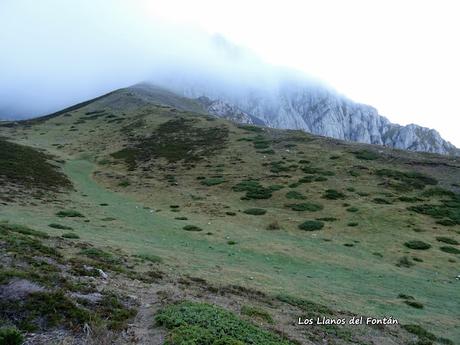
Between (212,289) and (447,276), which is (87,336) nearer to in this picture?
(212,289)

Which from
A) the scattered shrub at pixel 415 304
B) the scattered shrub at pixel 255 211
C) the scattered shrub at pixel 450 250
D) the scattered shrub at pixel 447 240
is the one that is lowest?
the scattered shrub at pixel 450 250

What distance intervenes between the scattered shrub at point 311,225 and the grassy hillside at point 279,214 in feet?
0.35

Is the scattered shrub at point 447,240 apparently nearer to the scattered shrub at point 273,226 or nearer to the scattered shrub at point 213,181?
the scattered shrub at point 273,226

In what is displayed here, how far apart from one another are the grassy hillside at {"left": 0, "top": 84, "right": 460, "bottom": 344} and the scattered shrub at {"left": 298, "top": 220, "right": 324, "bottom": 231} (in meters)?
0.11

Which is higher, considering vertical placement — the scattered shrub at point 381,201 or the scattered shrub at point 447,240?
the scattered shrub at point 381,201

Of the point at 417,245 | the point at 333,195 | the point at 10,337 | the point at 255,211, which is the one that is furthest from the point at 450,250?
the point at 10,337

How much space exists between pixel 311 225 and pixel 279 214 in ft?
15.5

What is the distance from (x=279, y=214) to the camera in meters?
39.9

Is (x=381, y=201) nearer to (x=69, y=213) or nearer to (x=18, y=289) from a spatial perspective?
(x=69, y=213)

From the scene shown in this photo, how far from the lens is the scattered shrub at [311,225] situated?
35.4 metres

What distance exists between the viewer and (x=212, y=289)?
640 inches

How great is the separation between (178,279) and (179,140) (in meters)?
59.1

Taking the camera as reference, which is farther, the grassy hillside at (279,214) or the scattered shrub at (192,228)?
the scattered shrub at (192,228)

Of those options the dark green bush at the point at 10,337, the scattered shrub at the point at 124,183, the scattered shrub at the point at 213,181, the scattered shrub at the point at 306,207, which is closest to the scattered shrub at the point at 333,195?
the scattered shrub at the point at 306,207
